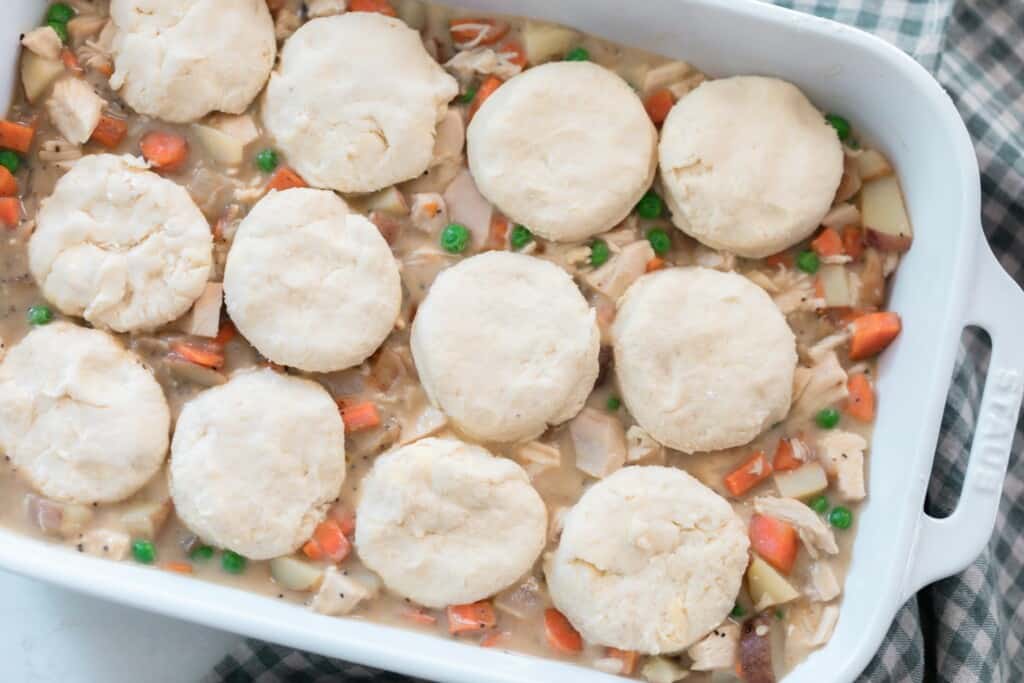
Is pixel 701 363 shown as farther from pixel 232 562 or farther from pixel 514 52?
pixel 232 562

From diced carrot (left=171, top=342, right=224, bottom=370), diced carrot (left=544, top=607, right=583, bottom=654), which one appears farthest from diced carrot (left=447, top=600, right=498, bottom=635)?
diced carrot (left=171, top=342, right=224, bottom=370)

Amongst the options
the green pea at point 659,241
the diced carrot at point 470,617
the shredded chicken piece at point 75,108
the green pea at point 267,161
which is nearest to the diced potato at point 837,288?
the green pea at point 659,241

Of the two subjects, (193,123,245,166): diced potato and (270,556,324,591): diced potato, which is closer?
(270,556,324,591): diced potato

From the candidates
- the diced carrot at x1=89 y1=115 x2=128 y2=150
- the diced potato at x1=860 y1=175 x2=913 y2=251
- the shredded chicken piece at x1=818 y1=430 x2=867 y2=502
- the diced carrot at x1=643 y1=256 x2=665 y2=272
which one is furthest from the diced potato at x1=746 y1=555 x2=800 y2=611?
the diced carrot at x1=89 y1=115 x2=128 y2=150

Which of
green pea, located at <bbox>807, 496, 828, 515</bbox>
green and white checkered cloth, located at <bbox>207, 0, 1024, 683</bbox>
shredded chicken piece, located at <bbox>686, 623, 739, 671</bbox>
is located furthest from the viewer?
green and white checkered cloth, located at <bbox>207, 0, 1024, 683</bbox>

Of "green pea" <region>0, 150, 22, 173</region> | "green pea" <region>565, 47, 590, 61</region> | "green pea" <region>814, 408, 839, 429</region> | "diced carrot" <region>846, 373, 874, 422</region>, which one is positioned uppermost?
"green pea" <region>565, 47, 590, 61</region>

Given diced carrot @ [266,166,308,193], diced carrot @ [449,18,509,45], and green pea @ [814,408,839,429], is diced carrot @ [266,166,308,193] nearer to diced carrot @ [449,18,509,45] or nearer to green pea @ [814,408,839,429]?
diced carrot @ [449,18,509,45]

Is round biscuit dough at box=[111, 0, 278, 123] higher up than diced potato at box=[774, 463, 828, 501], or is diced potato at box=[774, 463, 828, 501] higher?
round biscuit dough at box=[111, 0, 278, 123]

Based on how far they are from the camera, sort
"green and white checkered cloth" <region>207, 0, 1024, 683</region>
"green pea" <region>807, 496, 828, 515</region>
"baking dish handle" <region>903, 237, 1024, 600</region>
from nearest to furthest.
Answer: "baking dish handle" <region>903, 237, 1024, 600</region> → "green pea" <region>807, 496, 828, 515</region> → "green and white checkered cloth" <region>207, 0, 1024, 683</region>
